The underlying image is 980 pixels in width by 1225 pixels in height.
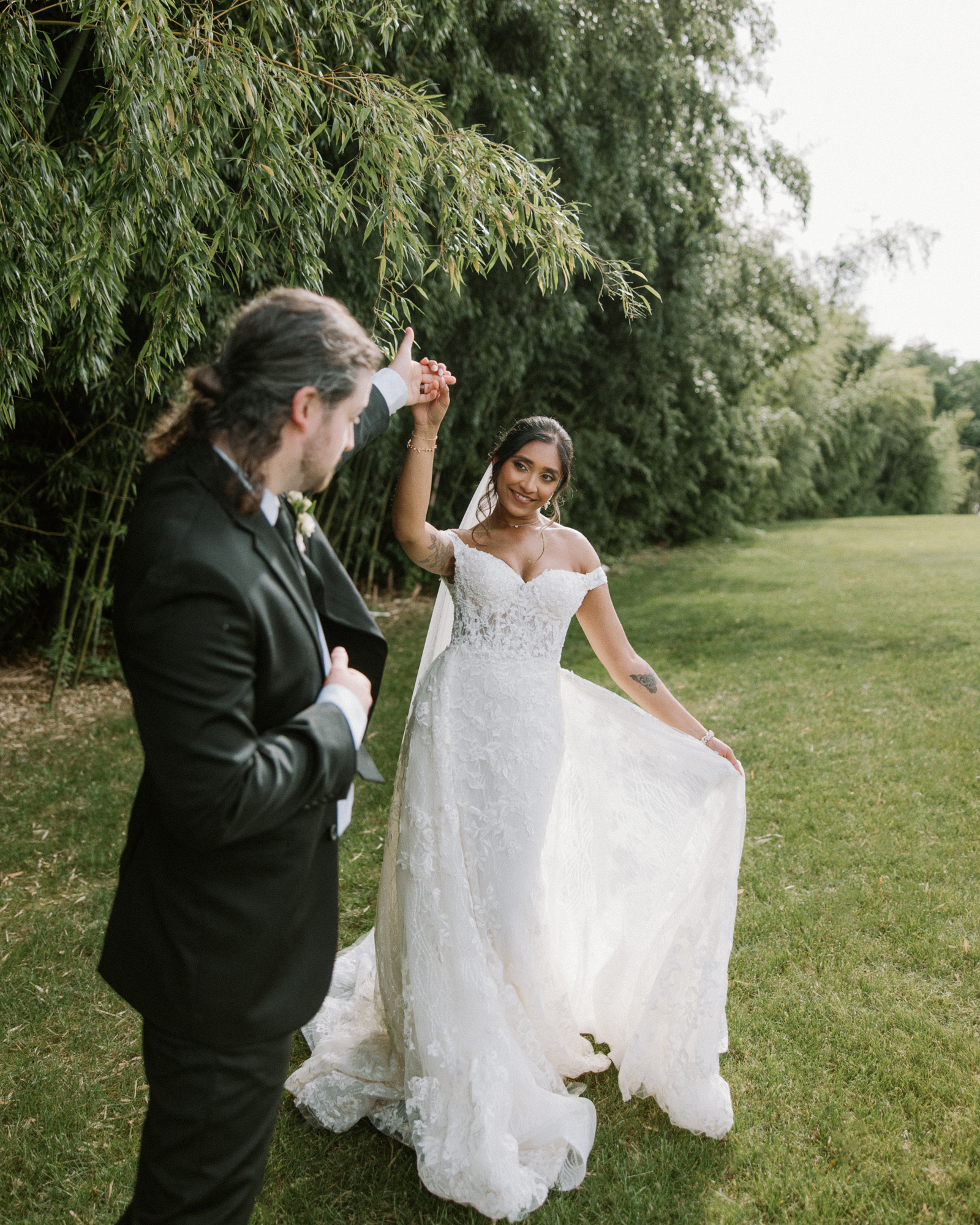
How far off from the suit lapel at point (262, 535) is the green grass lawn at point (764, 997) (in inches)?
67.0

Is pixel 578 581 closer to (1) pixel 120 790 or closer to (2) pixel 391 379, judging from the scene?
(2) pixel 391 379

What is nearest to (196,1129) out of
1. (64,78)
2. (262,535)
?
(262,535)

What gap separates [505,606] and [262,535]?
1283 mm

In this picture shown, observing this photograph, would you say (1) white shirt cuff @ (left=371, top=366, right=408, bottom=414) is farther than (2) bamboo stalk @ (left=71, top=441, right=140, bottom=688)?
No

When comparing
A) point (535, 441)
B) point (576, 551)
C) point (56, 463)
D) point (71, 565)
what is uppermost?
point (535, 441)

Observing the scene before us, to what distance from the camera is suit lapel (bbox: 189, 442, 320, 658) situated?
49.8 inches

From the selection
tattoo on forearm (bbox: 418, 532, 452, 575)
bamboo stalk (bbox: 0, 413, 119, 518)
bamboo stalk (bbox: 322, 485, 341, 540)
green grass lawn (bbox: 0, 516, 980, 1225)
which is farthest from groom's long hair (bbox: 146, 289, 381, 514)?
bamboo stalk (bbox: 322, 485, 341, 540)

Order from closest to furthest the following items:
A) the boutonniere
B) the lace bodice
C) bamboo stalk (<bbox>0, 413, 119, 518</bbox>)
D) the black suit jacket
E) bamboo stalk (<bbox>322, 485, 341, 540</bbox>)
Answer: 1. the black suit jacket
2. the boutonniere
3. the lace bodice
4. bamboo stalk (<bbox>0, 413, 119, 518</bbox>)
5. bamboo stalk (<bbox>322, 485, 341, 540</bbox>)

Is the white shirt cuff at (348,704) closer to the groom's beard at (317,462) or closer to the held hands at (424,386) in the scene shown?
the groom's beard at (317,462)

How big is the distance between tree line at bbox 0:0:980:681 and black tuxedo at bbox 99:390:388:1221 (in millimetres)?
2030

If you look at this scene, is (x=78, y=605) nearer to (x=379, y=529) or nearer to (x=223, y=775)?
(x=379, y=529)

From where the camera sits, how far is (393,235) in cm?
316

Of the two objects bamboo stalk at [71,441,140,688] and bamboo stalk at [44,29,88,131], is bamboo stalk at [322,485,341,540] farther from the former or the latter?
bamboo stalk at [44,29,88,131]

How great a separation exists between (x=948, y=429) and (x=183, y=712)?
40.1m
